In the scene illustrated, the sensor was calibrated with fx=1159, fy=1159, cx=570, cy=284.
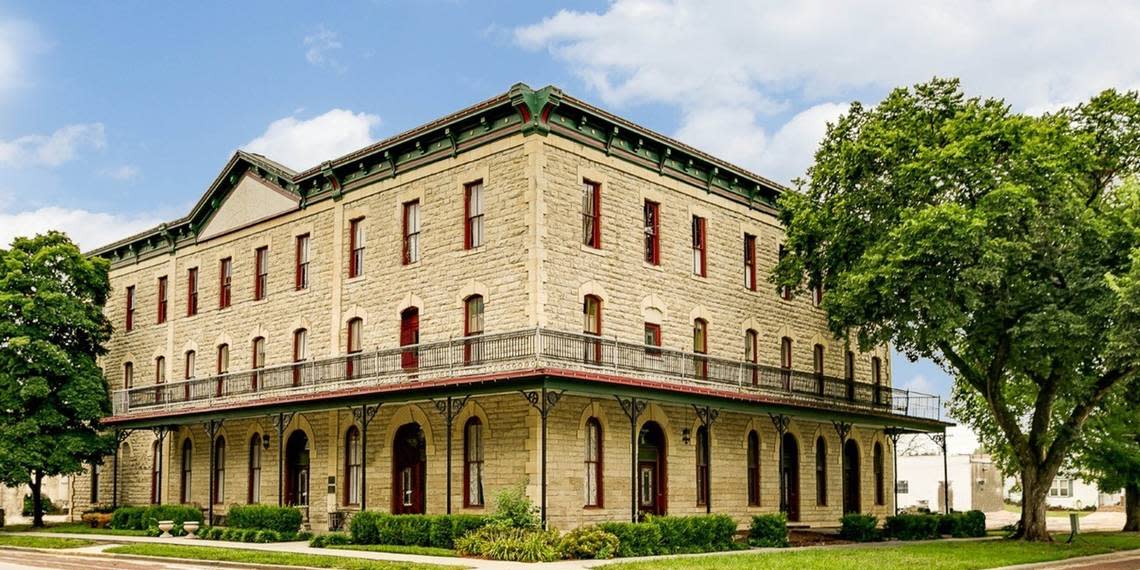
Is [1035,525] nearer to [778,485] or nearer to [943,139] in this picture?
[778,485]

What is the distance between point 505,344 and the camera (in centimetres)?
2881

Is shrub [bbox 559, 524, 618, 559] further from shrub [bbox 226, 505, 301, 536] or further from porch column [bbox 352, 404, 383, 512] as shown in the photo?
shrub [bbox 226, 505, 301, 536]

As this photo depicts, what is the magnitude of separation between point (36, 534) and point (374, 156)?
16.2 meters

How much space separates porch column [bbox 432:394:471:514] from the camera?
2781 cm

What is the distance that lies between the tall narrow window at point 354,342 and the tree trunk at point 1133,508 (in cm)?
2838

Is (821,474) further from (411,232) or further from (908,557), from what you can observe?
(411,232)


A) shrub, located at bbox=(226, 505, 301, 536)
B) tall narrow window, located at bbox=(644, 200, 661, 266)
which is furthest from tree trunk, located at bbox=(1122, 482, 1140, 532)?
shrub, located at bbox=(226, 505, 301, 536)

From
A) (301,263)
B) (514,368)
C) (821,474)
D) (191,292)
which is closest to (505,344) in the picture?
(514,368)

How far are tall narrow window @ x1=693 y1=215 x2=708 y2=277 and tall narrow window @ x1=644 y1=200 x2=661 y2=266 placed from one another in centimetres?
211

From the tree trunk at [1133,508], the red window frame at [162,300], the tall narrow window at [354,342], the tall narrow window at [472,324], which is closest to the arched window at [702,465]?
the tall narrow window at [472,324]

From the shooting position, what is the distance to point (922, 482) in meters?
67.6

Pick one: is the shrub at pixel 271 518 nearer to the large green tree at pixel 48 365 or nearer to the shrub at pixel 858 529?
the large green tree at pixel 48 365

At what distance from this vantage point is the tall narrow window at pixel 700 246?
114ft

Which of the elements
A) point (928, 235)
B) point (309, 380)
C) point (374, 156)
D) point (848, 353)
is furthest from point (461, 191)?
point (848, 353)
